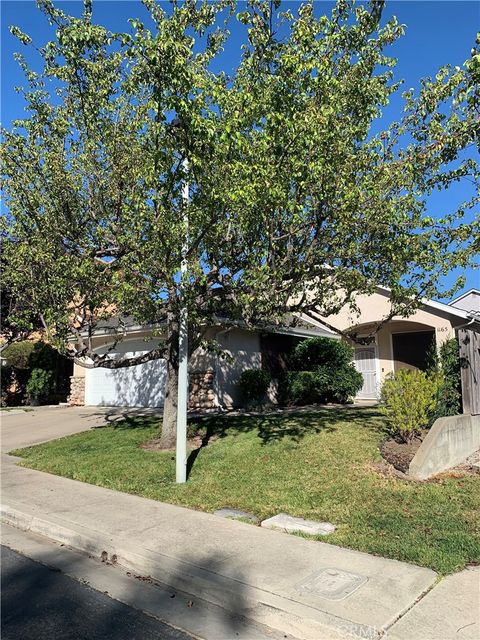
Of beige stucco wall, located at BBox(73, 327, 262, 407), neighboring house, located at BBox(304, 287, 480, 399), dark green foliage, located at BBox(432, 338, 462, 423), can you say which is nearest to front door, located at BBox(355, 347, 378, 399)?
neighboring house, located at BBox(304, 287, 480, 399)

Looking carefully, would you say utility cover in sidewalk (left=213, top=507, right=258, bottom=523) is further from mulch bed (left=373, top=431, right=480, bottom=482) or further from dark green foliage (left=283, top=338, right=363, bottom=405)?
dark green foliage (left=283, top=338, right=363, bottom=405)

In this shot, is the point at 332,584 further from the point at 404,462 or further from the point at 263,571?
the point at 404,462

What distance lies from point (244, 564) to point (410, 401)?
4683mm

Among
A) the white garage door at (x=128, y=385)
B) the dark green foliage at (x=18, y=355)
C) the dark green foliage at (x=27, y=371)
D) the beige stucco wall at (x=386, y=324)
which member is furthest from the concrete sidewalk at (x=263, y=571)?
the dark green foliage at (x=18, y=355)

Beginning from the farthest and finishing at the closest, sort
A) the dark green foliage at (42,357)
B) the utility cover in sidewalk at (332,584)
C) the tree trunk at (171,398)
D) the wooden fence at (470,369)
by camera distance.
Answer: the dark green foliage at (42,357), the tree trunk at (171,398), the wooden fence at (470,369), the utility cover in sidewalk at (332,584)

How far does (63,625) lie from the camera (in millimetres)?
4039

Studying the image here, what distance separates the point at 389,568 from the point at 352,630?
3.93 feet

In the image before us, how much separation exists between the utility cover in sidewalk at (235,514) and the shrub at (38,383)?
16.2 metres

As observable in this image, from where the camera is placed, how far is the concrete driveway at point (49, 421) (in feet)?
43.8

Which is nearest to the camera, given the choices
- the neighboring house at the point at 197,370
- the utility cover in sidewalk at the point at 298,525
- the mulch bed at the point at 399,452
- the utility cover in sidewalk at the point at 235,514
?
the utility cover in sidewalk at the point at 298,525

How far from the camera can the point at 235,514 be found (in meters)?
6.60

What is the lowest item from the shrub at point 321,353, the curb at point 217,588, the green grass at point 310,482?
the curb at point 217,588

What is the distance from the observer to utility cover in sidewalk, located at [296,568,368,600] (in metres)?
4.23

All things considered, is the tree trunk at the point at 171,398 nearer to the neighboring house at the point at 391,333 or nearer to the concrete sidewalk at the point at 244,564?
the concrete sidewalk at the point at 244,564
